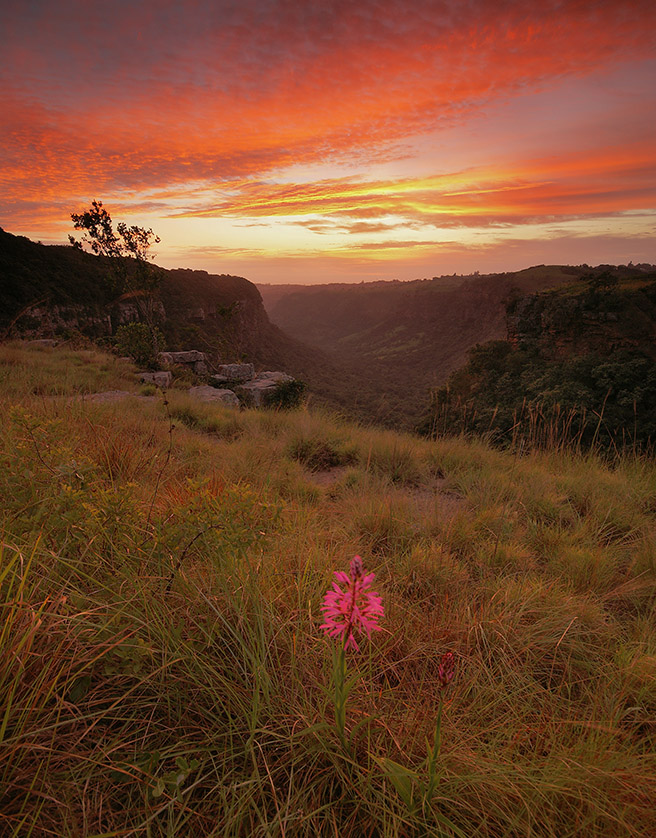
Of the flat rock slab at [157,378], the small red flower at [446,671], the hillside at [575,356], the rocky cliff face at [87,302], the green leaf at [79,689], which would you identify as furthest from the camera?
the rocky cliff face at [87,302]

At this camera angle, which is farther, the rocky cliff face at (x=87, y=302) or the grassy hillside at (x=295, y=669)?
the rocky cliff face at (x=87, y=302)

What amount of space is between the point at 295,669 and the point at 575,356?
29636 mm

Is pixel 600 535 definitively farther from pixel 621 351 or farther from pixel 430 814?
pixel 621 351

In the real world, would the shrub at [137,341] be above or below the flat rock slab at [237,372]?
above

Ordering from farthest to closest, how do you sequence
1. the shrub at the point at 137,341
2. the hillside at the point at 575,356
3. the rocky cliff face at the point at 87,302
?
the rocky cliff face at the point at 87,302
the hillside at the point at 575,356
the shrub at the point at 137,341

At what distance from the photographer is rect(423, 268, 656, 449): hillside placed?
19.0 meters

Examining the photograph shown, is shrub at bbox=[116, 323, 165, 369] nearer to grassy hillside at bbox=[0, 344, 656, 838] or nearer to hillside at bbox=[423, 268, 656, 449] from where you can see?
grassy hillside at bbox=[0, 344, 656, 838]

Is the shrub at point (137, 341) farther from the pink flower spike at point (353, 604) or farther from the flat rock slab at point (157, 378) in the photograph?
the pink flower spike at point (353, 604)

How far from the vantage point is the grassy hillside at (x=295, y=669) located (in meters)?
1.02

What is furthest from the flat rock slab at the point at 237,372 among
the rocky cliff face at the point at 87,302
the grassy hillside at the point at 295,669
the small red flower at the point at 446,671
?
the small red flower at the point at 446,671

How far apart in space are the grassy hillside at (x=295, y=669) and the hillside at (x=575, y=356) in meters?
15.3

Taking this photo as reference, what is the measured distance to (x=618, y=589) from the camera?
2.31 metres

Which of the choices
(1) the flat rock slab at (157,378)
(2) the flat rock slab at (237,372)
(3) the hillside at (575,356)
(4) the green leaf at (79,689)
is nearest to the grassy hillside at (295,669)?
(4) the green leaf at (79,689)

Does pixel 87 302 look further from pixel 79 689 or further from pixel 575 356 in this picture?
pixel 79 689
